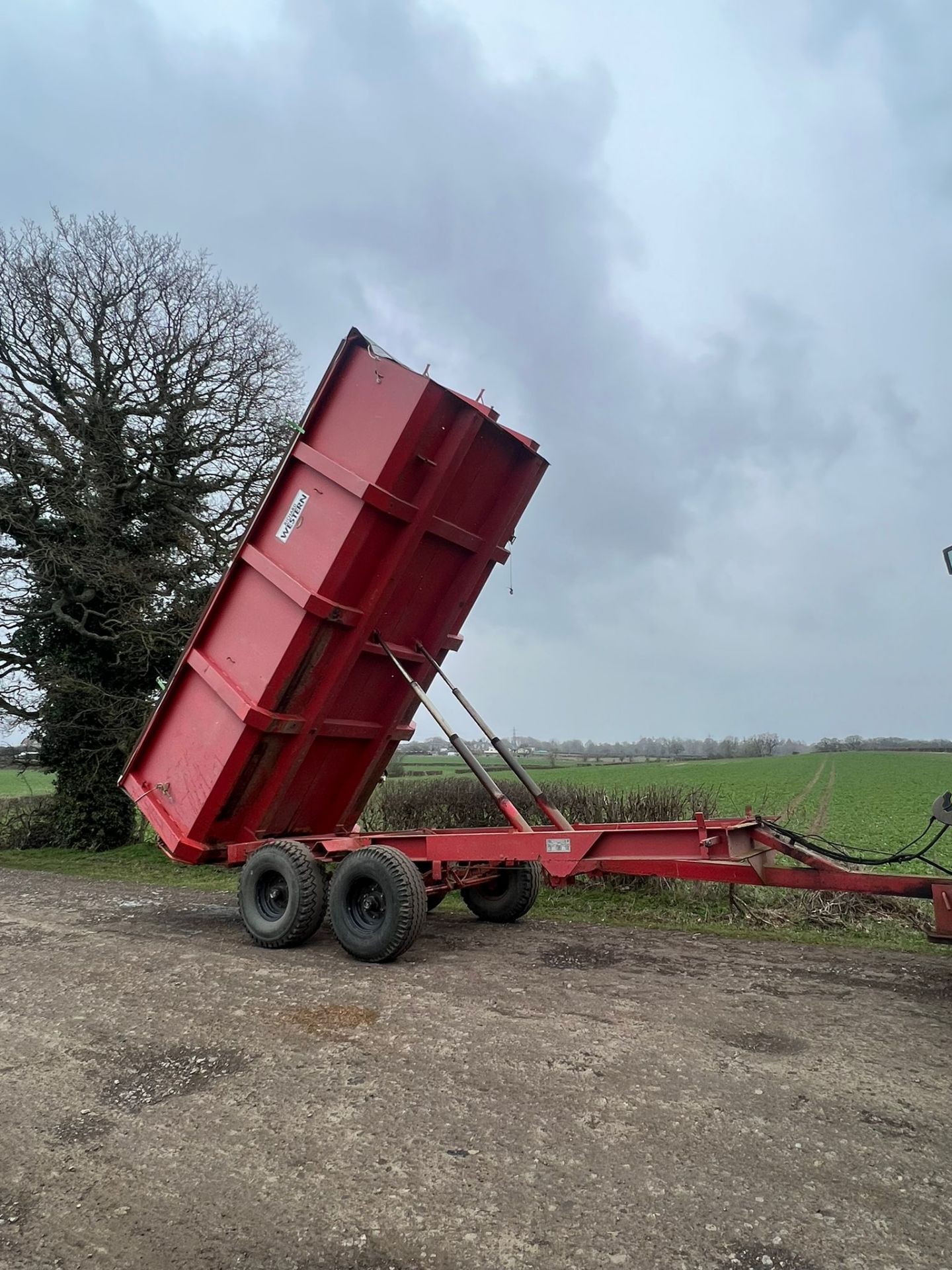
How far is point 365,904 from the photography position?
6.38 metres

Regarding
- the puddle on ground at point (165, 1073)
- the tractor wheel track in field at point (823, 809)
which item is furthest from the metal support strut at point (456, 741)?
the tractor wheel track in field at point (823, 809)

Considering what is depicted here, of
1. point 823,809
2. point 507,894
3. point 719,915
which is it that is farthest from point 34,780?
point 823,809

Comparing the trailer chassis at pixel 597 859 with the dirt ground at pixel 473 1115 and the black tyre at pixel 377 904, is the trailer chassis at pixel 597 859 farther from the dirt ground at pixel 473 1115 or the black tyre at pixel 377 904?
the dirt ground at pixel 473 1115

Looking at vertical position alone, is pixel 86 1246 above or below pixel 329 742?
below

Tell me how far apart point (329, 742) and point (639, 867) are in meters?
3.01

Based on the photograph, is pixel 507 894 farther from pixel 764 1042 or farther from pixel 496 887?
pixel 764 1042

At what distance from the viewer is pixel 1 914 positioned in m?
8.45

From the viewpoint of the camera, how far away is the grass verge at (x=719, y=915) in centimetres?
753

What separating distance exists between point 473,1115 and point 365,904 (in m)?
2.88

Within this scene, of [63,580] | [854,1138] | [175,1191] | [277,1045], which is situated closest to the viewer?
[175,1191]

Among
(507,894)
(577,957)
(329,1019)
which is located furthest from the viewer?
(507,894)

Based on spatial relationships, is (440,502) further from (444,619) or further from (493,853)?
(493,853)

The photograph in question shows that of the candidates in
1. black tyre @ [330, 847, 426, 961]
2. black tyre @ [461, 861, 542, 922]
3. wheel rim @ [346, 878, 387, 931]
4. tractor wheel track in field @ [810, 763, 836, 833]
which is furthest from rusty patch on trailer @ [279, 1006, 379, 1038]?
tractor wheel track in field @ [810, 763, 836, 833]

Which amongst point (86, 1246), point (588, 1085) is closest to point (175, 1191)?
point (86, 1246)
